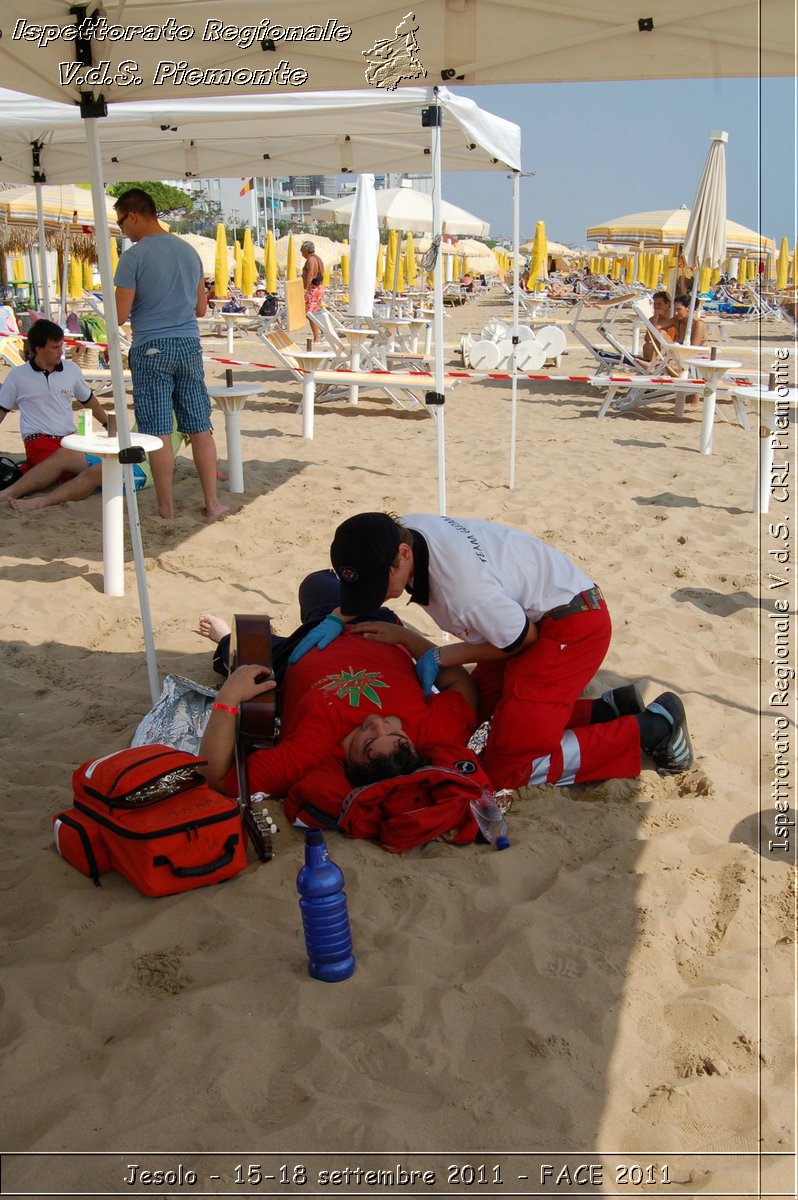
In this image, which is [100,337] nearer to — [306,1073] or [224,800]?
[224,800]

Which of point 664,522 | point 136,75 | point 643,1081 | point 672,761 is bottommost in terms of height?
point 643,1081

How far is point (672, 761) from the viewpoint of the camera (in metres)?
3.29

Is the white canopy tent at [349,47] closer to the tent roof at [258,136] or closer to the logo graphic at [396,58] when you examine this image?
the logo graphic at [396,58]

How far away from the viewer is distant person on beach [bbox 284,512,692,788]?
9.25ft

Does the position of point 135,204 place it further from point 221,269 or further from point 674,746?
point 221,269

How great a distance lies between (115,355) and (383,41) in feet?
4.93

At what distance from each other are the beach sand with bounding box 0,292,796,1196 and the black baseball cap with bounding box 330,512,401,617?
2.61ft

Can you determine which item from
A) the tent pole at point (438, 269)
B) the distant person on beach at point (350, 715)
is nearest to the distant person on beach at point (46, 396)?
the tent pole at point (438, 269)

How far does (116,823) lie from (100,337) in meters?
11.2

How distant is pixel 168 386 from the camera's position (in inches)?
221

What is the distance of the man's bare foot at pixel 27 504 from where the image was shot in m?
6.12

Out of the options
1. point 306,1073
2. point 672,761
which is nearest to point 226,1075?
point 306,1073

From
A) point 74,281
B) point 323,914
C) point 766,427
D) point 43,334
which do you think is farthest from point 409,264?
point 323,914

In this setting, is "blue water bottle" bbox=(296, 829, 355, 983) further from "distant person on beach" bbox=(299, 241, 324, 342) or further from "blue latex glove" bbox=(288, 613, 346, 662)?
"distant person on beach" bbox=(299, 241, 324, 342)
